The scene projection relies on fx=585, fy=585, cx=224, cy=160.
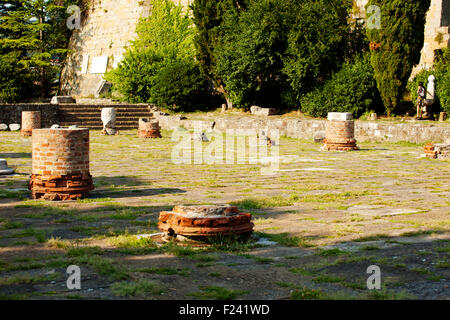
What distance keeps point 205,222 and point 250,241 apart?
1.49ft

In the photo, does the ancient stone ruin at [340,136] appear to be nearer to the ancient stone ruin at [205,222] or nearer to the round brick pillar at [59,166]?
the round brick pillar at [59,166]

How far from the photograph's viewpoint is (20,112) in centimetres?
2220

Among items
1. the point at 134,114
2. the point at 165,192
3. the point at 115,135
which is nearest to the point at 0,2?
the point at 134,114

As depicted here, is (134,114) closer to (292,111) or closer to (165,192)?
(292,111)

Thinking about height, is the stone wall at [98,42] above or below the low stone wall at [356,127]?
above

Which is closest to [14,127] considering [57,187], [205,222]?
[57,187]

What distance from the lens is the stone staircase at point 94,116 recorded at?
22938 millimetres

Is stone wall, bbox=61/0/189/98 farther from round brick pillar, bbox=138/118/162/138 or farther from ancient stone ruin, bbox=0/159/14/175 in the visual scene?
ancient stone ruin, bbox=0/159/14/175

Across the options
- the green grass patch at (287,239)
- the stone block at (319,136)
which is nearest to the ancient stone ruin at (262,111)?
the stone block at (319,136)

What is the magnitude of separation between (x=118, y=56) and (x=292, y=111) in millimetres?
15361

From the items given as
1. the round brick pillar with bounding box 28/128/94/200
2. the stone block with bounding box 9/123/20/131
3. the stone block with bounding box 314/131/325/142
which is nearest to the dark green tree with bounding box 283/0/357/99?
the stone block with bounding box 314/131/325/142

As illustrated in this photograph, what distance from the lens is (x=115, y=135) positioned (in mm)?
19766

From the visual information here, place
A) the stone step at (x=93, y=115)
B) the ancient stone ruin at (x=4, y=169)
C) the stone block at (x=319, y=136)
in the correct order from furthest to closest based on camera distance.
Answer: the stone step at (x=93, y=115), the stone block at (x=319, y=136), the ancient stone ruin at (x=4, y=169)

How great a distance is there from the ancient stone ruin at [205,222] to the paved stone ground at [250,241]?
12 centimetres
